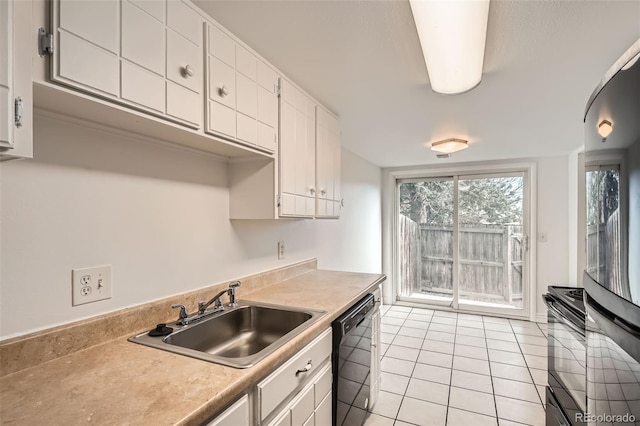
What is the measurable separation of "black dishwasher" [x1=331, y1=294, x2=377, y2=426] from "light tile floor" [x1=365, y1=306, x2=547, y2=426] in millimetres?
375

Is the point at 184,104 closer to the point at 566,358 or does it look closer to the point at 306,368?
the point at 306,368

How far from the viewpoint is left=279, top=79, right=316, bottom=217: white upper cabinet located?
172 centimetres

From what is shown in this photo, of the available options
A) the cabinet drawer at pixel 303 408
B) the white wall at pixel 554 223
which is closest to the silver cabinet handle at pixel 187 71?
the cabinet drawer at pixel 303 408

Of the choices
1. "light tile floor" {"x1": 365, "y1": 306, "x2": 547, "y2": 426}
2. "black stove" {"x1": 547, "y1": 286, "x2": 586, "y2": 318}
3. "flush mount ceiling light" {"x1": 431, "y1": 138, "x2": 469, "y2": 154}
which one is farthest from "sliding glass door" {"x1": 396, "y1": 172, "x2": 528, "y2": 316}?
"black stove" {"x1": 547, "y1": 286, "x2": 586, "y2": 318}

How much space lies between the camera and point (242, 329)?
1.59 metres

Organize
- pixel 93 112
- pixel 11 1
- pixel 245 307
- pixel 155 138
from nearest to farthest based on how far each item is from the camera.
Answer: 1. pixel 11 1
2. pixel 93 112
3. pixel 155 138
4. pixel 245 307

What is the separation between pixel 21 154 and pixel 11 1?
32 cm

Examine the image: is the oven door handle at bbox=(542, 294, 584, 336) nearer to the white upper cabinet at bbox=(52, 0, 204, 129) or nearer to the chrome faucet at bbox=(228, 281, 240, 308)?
the chrome faucet at bbox=(228, 281, 240, 308)

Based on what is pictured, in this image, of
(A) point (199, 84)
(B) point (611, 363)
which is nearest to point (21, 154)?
(A) point (199, 84)

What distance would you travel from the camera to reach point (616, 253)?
0.55 m

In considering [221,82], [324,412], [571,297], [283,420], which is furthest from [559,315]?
[221,82]

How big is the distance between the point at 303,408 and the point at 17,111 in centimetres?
131

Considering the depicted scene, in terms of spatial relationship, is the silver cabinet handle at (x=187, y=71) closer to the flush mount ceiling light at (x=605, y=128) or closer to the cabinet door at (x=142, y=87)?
the cabinet door at (x=142, y=87)

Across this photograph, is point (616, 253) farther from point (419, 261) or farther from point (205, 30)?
point (419, 261)
